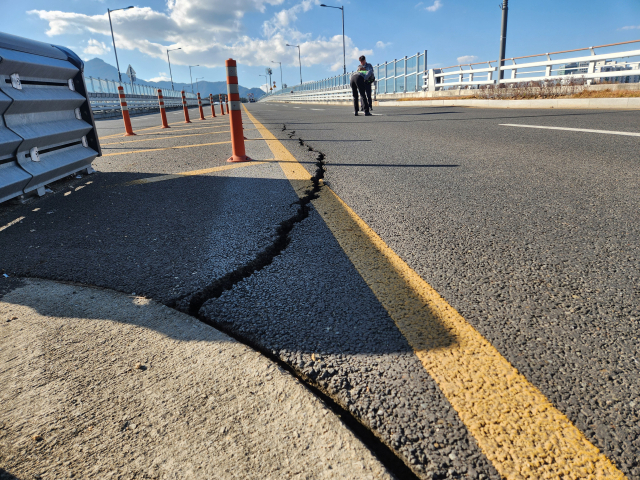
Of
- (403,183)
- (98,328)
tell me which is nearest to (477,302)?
(98,328)

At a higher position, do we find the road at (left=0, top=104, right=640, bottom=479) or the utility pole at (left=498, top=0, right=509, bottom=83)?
the utility pole at (left=498, top=0, right=509, bottom=83)

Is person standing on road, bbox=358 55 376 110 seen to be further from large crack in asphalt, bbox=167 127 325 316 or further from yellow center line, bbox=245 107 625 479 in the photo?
yellow center line, bbox=245 107 625 479

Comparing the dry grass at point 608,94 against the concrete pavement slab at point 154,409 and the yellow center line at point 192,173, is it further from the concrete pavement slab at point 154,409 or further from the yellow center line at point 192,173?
the concrete pavement slab at point 154,409

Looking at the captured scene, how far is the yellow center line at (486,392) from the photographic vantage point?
2.90ft

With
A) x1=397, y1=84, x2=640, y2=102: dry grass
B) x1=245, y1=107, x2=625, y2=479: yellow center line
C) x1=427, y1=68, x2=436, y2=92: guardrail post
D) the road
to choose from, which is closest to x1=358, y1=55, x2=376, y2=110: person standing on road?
x1=397, y1=84, x2=640, y2=102: dry grass

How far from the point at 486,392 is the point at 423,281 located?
2.16ft

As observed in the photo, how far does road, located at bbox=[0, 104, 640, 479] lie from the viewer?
98 centimetres

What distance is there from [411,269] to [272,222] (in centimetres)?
101

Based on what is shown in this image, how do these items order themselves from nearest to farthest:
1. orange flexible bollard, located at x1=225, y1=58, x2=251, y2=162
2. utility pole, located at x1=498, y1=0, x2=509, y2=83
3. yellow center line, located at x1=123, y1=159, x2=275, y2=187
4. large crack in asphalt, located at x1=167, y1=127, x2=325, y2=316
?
1. large crack in asphalt, located at x1=167, y1=127, x2=325, y2=316
2. yellow center line, located at x1=123, y1=159, x2=275, y2=187
3. orange flexible bollard, located at x1=225, y1=58, x2=251, y2=162
4. utility pole, located at x1=498, y1=0, x2=509, y2=83

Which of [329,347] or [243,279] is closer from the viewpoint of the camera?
[329,347]

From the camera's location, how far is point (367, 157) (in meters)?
4.70

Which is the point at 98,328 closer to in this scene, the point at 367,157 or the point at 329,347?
the point at 329,347

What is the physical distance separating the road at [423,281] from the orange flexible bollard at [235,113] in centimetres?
103

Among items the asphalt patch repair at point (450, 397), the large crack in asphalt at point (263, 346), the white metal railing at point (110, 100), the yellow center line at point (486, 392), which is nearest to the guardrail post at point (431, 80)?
the white metal railing at point (110, 100)
